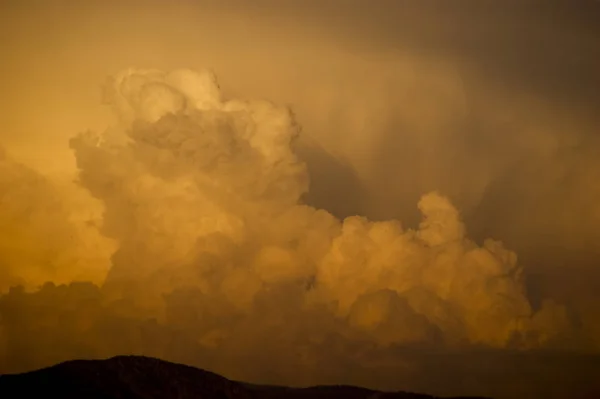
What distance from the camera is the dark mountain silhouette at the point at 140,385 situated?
24422 millimetres

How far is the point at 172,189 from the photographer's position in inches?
882

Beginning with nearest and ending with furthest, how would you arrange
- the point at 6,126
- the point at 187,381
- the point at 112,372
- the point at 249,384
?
the point at 6,126 → the point at 249,384 → the point at 187,381 → the point at 112,372

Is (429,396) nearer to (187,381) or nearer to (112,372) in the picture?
(187,381)

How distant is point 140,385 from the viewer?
29.3 metres

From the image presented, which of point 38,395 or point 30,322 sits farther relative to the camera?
point 38,395

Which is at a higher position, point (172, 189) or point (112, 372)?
point (172, 189)

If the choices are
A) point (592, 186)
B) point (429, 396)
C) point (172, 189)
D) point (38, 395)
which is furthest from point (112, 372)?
point (592, 186)

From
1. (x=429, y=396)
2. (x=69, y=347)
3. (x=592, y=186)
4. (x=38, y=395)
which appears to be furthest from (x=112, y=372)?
(x=592, y=186)

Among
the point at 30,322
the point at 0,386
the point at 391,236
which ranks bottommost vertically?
the point at 0,386

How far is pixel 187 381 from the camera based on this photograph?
1064 inches

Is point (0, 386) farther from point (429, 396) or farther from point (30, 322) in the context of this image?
point (429, 396)

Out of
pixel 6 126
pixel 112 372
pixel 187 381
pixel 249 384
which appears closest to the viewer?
pixel 6 126

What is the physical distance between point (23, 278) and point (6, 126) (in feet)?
16.9

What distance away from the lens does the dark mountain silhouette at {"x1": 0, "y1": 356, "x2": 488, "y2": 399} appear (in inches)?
961
